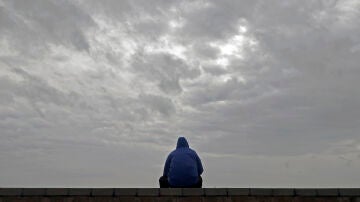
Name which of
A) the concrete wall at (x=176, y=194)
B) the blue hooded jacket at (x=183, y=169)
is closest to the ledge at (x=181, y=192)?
the concrete wall at (x=176, y=194)

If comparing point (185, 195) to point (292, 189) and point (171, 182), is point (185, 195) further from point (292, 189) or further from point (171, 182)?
point (292, 189)

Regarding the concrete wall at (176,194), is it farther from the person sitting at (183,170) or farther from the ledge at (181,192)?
the person sitting at (183,170)

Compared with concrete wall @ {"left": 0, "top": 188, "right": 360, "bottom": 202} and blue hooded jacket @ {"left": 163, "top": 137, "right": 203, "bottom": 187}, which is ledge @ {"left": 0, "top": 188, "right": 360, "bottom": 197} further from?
blue hooded jacket @ {"left": 163, "top": 137, "right": 203, "bottom": 187}

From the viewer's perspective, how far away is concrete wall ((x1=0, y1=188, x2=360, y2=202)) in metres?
8.17

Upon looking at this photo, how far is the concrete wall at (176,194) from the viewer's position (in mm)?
8172

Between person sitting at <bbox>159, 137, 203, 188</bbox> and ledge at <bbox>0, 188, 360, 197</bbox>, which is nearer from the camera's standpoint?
ledge at <bbox>0, 188, 360, 197</bbox>

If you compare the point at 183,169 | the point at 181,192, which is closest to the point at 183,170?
the point at 183,169

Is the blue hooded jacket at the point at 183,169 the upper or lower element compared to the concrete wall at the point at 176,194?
upper

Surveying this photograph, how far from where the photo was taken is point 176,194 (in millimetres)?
8383

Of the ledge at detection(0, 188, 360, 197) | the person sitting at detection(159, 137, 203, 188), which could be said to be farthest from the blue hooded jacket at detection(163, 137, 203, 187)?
the ledge at detection(0, 188, 360, 197)

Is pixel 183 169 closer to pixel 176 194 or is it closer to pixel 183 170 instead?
pixel 183 170

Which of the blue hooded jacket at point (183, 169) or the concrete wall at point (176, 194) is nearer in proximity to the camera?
the concrete wall at point (176, 194)

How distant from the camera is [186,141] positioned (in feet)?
33.2

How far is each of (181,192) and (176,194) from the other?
0.10 metres
